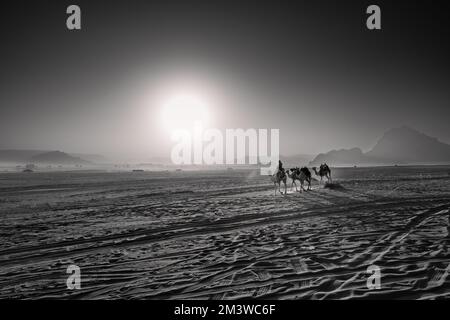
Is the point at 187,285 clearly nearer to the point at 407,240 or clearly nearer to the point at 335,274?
the point at 335,274

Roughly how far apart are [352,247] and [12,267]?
987 centimetres

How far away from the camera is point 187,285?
19.4 ft

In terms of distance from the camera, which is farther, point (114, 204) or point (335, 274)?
point (114, 204)

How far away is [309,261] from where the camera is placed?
7070mm

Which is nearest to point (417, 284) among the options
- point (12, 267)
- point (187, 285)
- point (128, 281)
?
point (187, 285)

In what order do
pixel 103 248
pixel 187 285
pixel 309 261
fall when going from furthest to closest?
pixel 103 248
pixel 309 261
pixel 187 285

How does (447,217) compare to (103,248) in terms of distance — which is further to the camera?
(447,217)

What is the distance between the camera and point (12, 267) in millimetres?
7336

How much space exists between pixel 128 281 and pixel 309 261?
462 cm
